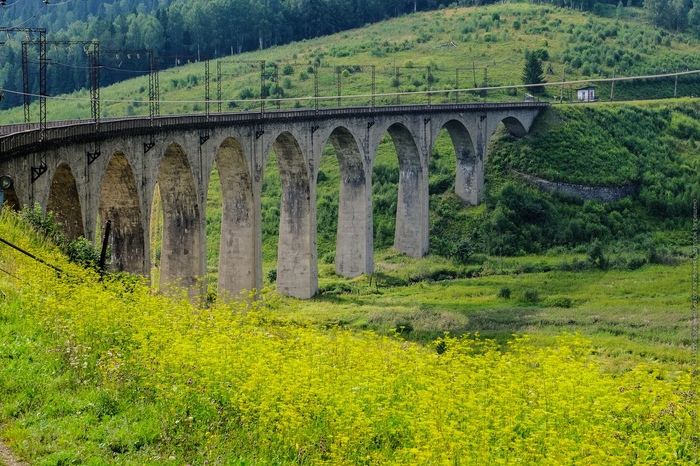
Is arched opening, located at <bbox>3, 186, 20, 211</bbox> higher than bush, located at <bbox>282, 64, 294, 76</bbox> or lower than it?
lower

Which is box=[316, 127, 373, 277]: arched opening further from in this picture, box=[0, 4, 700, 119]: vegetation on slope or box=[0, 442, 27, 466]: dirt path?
box=[0, 442, 27, 466]: dirt path

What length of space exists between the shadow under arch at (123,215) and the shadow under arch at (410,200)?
31.0m

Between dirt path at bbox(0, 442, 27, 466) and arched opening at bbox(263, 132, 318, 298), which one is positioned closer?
dirt path at bbox(0, 442, 27, 466)

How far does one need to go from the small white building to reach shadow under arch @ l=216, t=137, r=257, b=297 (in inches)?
2520

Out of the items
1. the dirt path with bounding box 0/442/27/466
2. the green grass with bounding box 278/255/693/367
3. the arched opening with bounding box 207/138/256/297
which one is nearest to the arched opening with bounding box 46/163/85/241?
the green grass with bounding box 278/255/693/367

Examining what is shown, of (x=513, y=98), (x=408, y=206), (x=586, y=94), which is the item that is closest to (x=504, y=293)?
(x=408, y=206)

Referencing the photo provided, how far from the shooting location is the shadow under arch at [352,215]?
64000 mm

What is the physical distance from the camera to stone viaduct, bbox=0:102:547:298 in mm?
36656

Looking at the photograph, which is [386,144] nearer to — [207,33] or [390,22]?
[207,33]

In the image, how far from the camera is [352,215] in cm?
6431

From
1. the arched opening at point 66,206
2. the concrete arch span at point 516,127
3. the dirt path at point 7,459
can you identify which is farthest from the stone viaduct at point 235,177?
the dirt path at point 7,459

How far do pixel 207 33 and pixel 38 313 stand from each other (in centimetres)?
12600

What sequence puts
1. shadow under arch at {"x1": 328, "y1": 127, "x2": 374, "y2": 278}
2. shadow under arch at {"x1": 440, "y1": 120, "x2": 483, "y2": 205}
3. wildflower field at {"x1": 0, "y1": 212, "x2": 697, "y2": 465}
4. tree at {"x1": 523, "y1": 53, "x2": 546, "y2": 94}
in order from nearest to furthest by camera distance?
wildflower field at {"x1": 0, "y1": 212, "x2": 697, "y2": 465} < shadow under arch at {"x1": 328, "y1": 127, "x2": 374, "y2": 278} < shadow under arch at {"x1": 440, "y1": 120, "x2": 483, "y2": 205} < tree at {"x1": 523, "y1": 53, "x2": 546, "y2": 94}

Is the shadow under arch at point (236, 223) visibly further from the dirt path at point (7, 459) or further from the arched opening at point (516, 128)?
the arched opening at point (516, 128)
